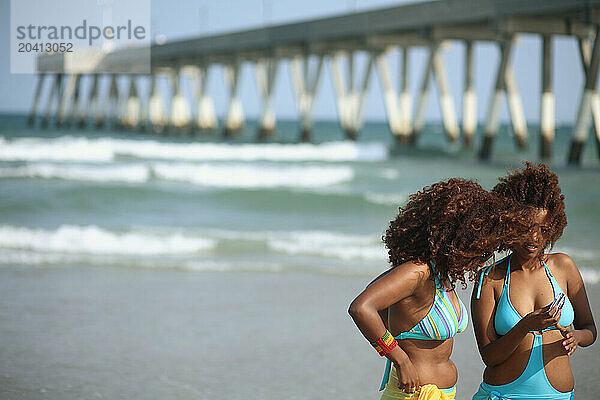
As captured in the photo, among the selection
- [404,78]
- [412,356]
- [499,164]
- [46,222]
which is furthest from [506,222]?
[404,78]

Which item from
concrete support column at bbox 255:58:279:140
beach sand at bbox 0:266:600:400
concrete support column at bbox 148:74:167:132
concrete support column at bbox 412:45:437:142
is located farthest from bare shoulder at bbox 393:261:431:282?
concrete support column at bbox 148:74:167:132

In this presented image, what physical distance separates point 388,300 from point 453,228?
0.94 feet

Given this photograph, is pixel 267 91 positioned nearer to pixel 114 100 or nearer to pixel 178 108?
pixel 178 108

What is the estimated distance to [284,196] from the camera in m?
15.4

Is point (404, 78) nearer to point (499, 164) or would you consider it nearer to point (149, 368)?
point (499, 164)

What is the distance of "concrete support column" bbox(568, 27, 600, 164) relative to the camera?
16844mm

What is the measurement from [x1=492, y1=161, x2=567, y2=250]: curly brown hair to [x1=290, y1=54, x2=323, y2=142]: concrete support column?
26.5m

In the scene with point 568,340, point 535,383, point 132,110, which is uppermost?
point 132,110

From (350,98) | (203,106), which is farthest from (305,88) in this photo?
(203,106)

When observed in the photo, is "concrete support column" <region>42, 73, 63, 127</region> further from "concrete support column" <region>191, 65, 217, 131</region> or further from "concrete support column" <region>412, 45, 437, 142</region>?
"concrete support column" <region>412, 45, 437, 142</region>

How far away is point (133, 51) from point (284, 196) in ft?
101

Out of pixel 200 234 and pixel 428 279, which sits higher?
pixel 428 279

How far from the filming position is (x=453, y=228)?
2369 mm

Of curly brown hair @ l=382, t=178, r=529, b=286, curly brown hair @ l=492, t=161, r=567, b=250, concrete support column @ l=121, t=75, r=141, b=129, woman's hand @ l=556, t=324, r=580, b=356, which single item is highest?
concrete support column @ l=121, t=75, r=141, b=129
